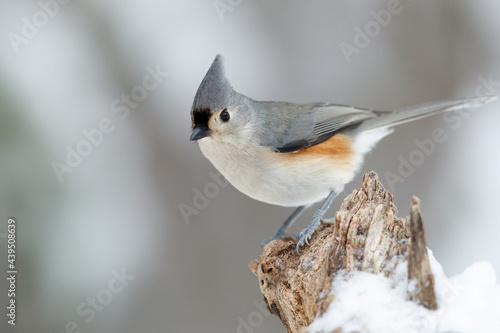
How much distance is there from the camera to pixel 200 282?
12.9 ft

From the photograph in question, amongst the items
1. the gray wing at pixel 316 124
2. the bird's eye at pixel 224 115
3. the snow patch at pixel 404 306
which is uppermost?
the gray wing at pixel 316 124

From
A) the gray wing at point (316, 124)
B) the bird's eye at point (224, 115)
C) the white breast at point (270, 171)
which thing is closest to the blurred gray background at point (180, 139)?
the gray wing at point (316, 124)

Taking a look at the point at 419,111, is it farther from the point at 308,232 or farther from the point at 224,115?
the point at 224,115

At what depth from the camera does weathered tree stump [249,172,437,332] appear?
1609 millimetres

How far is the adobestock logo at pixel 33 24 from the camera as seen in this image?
370cm

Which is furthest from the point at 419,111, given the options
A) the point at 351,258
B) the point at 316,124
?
the point at 351,258

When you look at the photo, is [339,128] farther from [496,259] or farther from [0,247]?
[0,247]

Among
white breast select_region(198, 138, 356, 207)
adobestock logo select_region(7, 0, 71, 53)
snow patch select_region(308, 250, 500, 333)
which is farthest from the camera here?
adobestock logo select_region(7, 0, 71, 53)

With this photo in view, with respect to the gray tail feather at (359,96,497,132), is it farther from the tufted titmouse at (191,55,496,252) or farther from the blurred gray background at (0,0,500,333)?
the blurred gray background at (0,0,500,333)

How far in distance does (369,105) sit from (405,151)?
0.55m

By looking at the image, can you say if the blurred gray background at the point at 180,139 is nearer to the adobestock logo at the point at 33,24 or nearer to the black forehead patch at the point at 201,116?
the adobestock logo at the point at 33,24

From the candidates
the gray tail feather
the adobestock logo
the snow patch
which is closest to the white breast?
the gray tail feather

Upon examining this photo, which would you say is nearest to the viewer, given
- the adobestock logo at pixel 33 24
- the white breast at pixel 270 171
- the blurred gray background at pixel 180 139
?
the white breast at pixel 270 171

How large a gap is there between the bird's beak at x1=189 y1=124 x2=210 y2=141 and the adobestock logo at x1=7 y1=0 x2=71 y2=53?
2132mm
